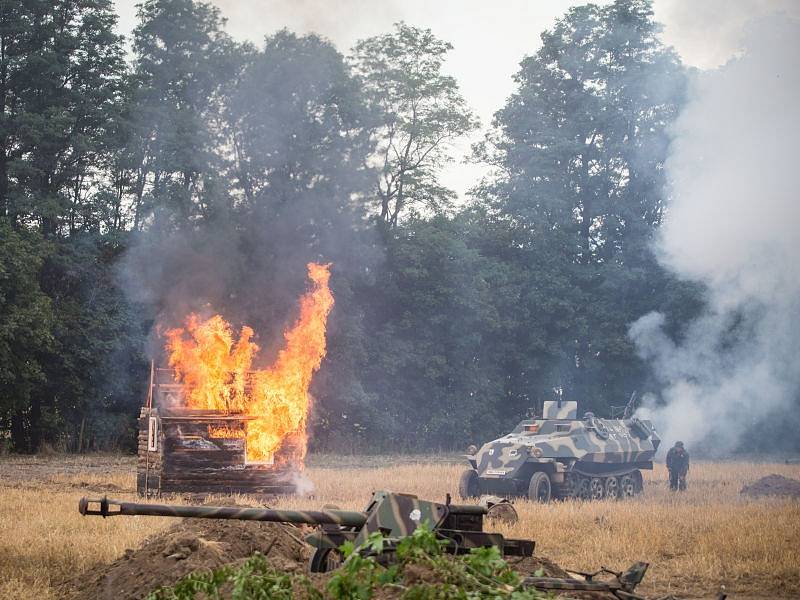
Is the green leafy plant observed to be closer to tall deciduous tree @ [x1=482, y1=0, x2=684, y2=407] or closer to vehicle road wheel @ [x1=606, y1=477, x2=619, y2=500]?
vehicle road wheel @ [x1=606, y1=477, x2=619, y2=500]

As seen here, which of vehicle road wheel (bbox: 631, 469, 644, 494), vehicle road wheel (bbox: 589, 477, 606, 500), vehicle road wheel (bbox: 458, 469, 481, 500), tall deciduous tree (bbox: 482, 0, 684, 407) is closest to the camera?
vehicle road wheel (bbox: 458, 469, 481, 500)

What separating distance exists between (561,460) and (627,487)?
2772 millimetres

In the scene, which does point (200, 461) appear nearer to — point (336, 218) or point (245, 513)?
point (245, 513)

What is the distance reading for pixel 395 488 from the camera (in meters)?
22.2

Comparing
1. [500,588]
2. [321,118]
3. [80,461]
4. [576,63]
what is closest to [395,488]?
[80,461]

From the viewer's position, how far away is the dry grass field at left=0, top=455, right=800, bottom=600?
12477 millimetres

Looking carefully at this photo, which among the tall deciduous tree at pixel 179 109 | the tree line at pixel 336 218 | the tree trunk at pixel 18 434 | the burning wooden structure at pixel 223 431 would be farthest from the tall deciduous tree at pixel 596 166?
the burning wooden structure at pixel 223 431

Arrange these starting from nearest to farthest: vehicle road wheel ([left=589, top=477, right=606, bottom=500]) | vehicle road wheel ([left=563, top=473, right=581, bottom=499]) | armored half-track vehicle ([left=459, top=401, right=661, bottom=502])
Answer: armored half-track vehicle ([left=459, top=401, right=661, bottom=502])
vehicle road wheel ([left=563, top=473, right=581, bottom=499])
vehicle road wheel ([left=589, top=477, right=606, bottom=500])

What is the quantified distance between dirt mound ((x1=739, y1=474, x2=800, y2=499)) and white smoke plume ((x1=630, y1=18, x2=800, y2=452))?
7450 mm

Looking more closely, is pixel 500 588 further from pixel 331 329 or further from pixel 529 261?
pixel 529 261

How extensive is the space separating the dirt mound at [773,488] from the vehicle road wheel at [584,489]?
11.8ft

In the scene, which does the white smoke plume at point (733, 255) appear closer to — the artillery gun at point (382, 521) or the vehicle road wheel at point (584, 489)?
the vehicle road wheel at point (584, 489)

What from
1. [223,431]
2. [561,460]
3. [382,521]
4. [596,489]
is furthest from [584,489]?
[382,521]

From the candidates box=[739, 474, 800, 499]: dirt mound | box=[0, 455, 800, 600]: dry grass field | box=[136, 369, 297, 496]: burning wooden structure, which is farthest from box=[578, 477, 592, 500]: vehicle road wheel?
box=[136, 369, 297, 496]: burning wooden structure
